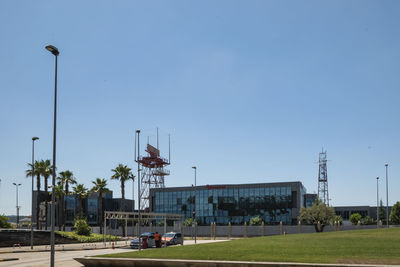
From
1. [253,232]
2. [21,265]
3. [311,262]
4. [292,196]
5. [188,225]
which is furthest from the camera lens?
[292,196]

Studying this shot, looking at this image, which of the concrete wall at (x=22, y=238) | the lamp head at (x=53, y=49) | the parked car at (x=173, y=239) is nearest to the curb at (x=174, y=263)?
the lamp head at (x=53, y=49)

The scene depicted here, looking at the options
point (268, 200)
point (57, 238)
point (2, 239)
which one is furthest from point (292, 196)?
point (2, 239)

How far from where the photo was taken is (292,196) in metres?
95.0

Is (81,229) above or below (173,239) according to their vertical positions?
below

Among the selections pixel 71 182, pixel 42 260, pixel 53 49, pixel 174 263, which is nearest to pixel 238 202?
pixel 71 182

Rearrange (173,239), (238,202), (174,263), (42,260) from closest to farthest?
(174,263) → (42,260) → (173,239) → (238,202)

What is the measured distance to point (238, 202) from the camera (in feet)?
324

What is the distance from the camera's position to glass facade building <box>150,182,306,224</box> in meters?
95.0

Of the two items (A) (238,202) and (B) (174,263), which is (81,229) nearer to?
(A) (238,202)

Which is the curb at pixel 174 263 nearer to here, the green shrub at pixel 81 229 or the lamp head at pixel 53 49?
the lamp head at pixel 53 49

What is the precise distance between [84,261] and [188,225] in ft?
213

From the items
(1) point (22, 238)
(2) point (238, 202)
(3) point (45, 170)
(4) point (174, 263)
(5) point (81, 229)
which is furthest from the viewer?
(2) point (238, 202)

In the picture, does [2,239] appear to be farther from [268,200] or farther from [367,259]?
[268,200]

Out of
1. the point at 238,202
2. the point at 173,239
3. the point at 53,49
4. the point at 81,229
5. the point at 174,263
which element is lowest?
the point at 81,229
